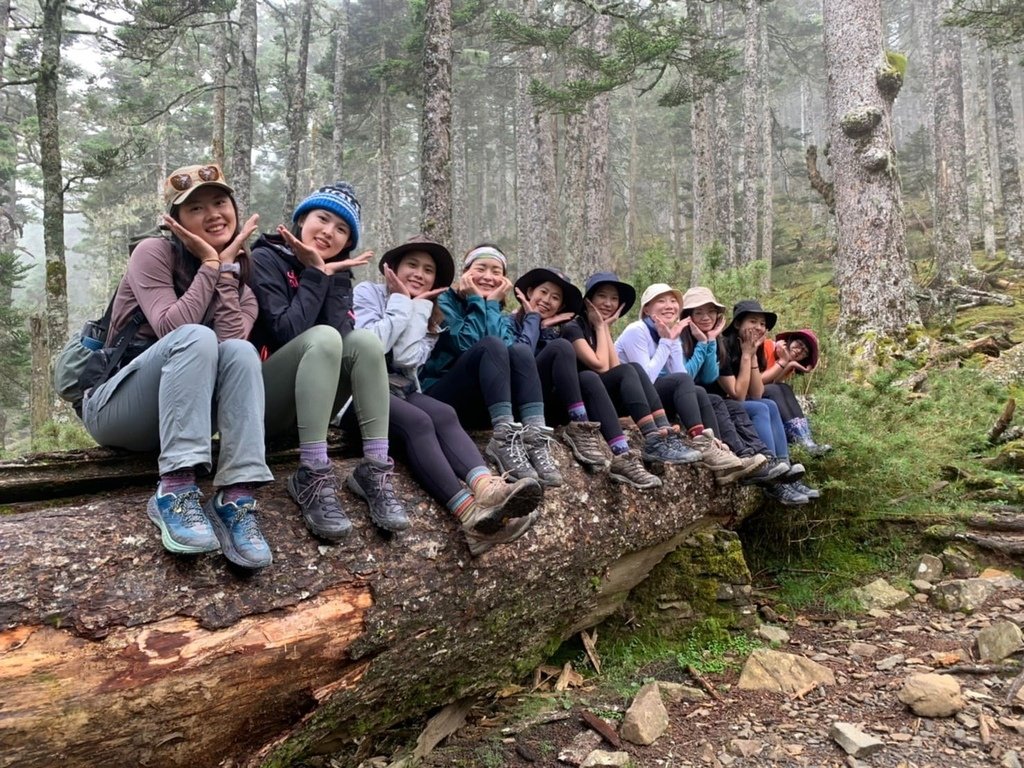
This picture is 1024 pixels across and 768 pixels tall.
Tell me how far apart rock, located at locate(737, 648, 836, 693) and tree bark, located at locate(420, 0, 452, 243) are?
23.1ft

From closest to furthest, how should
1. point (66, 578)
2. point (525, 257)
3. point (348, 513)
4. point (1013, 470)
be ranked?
point (66, 578) < point (348, 513) < point (1013, 470) < point (525, 257)

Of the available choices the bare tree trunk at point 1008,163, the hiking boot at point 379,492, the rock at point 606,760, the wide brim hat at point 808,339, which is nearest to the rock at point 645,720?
the rock at point 606,760

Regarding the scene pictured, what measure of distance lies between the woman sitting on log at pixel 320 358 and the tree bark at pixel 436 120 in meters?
5.56

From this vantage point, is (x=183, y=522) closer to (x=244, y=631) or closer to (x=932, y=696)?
(x=244, y=631)

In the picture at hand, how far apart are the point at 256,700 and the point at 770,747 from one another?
2857 mm

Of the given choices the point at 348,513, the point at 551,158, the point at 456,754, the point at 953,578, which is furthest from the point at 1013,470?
the point at 551,158

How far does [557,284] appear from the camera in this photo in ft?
17.5

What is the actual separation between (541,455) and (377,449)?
1.20 meters

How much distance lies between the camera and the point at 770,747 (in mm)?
3584

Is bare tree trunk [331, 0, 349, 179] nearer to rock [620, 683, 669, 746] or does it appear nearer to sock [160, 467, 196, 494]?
sock [160, 467, 196, 494]

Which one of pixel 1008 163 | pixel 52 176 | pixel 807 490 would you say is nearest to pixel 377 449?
pixel 807 490

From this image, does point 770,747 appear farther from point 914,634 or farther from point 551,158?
point 551,158

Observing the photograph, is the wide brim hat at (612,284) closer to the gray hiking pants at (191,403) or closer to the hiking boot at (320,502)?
the hiking boot at (320,502)

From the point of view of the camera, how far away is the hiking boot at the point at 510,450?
390cm
